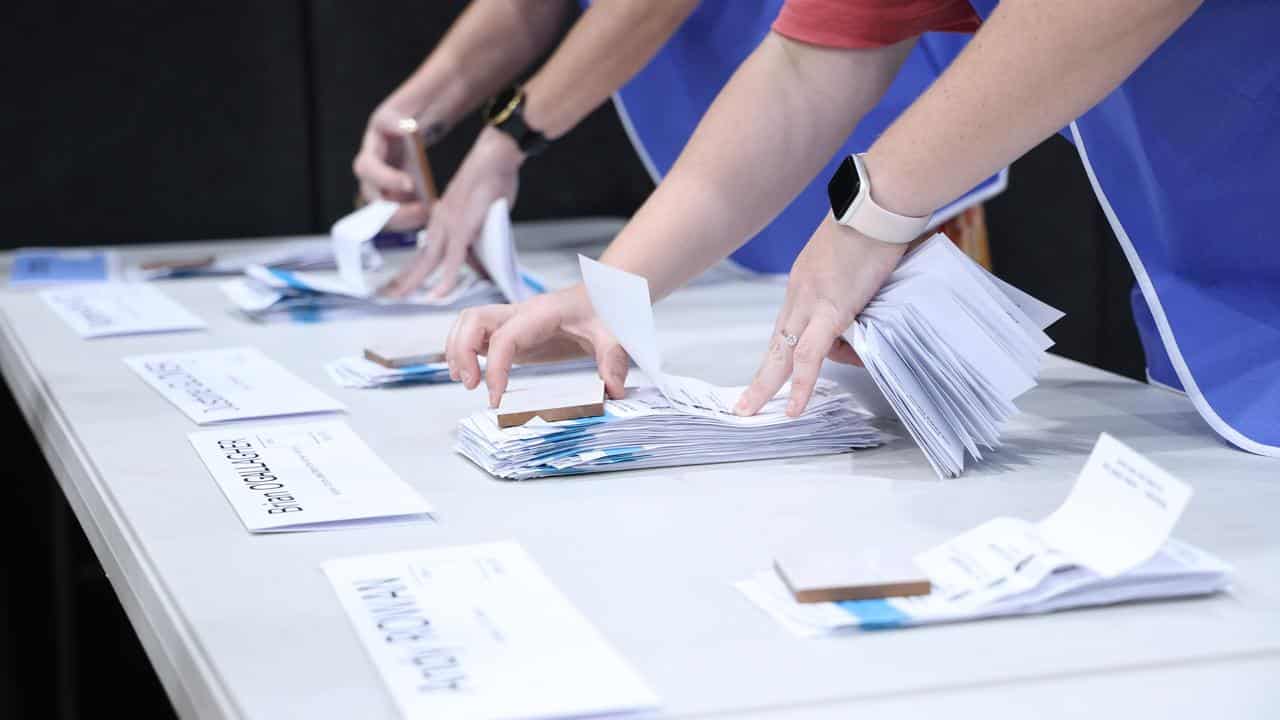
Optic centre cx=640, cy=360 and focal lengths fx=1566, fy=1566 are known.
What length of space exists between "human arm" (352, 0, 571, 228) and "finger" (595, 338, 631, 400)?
0.89 meters

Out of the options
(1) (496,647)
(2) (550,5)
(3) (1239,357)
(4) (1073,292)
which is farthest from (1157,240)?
(2) (550,5)

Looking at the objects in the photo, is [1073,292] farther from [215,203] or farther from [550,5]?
[215,203]

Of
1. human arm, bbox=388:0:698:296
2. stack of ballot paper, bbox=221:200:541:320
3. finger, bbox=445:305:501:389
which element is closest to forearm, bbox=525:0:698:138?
human arm, bbox=388:0:698:296

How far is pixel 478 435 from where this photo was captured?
101 centimetres

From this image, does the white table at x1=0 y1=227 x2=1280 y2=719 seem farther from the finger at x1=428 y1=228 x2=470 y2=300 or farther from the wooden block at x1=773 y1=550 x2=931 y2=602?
the finger at x1=428 y1=228 x2=470 y2=300

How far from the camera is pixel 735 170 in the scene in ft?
3.98

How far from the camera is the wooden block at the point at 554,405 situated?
1.02m

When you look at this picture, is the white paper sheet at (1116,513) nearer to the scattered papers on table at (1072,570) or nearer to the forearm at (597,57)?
the scattered papers on table at (1072,570)

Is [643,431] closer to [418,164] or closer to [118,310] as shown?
[118,310]

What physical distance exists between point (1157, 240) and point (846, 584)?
534 millimetres

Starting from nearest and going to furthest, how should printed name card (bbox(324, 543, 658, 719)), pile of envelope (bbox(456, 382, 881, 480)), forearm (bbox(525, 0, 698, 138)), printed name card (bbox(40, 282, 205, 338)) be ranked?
printed name card (bbox(324, 543, 658, 719)), pile of envelope (bbox(456, 382, 881, 480)), printed name card (bbox(40, 282, 205, 338)), forearm (bbox(525, 0, 698, 138))

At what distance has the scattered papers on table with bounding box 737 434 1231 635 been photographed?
2.24 feet

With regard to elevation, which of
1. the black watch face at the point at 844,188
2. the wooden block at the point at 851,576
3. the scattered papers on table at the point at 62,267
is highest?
the black watch face at the point at 844,188

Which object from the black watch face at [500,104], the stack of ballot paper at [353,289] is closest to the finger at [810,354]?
the stack of ballot paper at [353,289]
